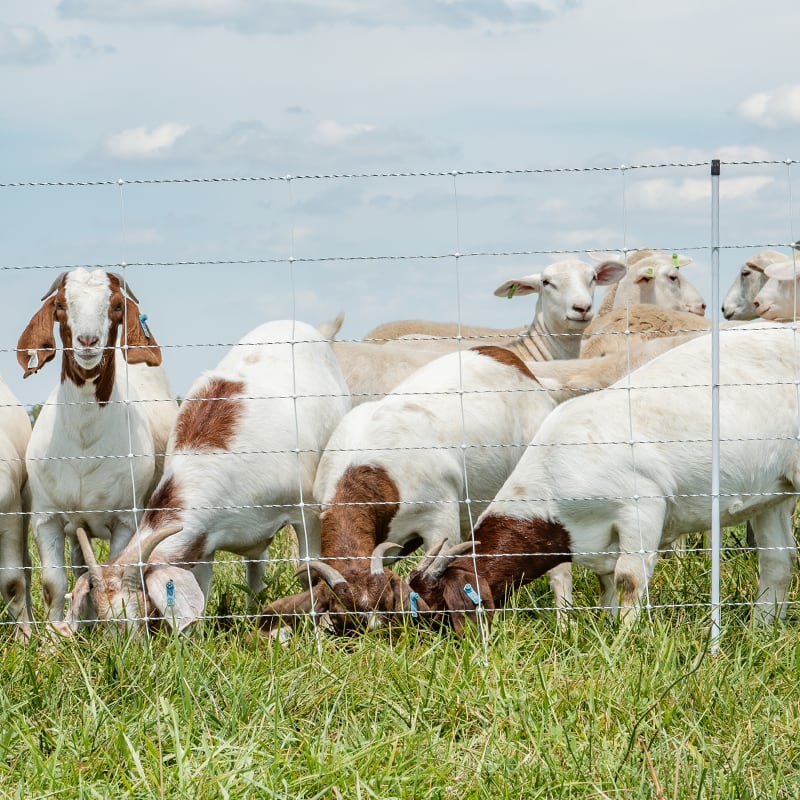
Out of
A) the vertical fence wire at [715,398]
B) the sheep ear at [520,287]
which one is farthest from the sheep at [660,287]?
the vertical fence wire at [715,398]

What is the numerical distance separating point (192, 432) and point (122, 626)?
60.0 inches

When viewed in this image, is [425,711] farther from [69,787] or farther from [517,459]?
[517,459]

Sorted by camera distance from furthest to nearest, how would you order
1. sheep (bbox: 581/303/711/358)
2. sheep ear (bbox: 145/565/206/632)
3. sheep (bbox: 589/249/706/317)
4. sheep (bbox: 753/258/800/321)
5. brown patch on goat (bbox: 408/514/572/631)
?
1. sheep (bbox: 589/249/706/317)
2. sheep (bbox: 753/258/800/321)
3. sheep (bbox: 581/303/711/358)
4. brown patch on goat (bbox: 408/514/572/631)
5. sheep ear (bbox: 145/565/206/632)

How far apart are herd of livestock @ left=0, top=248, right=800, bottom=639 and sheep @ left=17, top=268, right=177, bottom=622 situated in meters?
0.01

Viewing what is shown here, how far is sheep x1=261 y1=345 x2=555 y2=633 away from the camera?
6137 millimetres

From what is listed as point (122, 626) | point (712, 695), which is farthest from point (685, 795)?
point (122, 626)

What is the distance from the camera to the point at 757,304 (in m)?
11.6

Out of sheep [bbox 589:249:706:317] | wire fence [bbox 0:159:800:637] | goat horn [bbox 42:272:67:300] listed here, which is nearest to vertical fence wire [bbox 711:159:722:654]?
wire fence [bbox 0:159:800:637]

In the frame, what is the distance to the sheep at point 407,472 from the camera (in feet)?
20.1

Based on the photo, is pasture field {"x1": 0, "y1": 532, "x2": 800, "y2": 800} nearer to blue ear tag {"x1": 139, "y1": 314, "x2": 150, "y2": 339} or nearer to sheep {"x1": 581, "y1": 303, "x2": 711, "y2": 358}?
blue ear tag {"x1": 139, "y1": 314, "x2": 150, "y2": 339}

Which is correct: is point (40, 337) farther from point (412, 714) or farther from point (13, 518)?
point (412, 714)

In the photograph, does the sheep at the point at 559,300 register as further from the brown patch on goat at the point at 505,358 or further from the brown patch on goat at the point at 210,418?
the brown patch on goat at the point at 210,418

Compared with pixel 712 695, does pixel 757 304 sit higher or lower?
higher

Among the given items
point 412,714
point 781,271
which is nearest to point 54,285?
point 412,714
